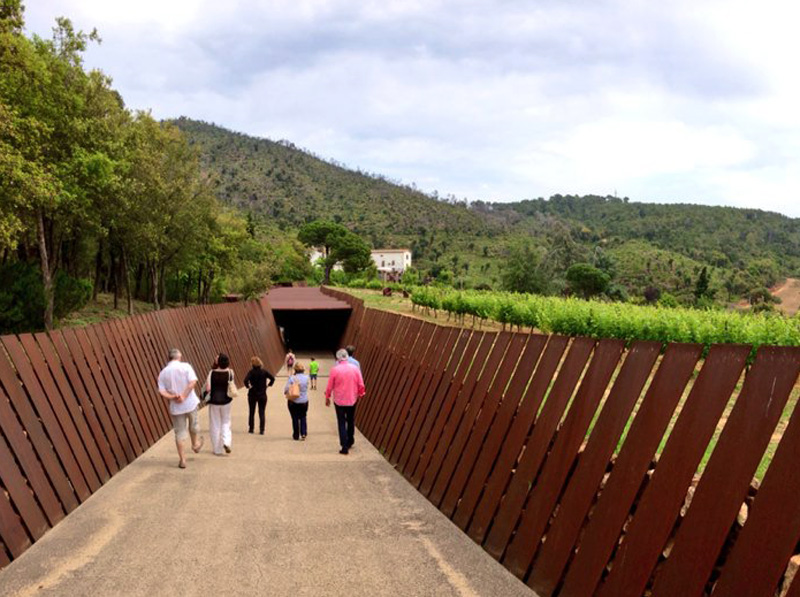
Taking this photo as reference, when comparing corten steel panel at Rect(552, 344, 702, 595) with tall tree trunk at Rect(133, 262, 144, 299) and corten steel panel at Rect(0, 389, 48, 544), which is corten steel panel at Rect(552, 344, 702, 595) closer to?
corten steel panel at Rect(0, 389, 48, 544)

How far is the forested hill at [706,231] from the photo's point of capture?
3738 inches

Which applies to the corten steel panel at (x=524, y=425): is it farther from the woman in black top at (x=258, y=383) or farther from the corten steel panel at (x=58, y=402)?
the woman in black top at (x=258, y=383)

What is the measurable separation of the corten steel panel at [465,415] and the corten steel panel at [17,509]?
156 inches

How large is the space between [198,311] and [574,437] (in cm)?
1293

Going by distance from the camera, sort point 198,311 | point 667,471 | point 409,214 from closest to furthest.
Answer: point 667,471, point 198,311, point 409,214

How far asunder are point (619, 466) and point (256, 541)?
3396mm

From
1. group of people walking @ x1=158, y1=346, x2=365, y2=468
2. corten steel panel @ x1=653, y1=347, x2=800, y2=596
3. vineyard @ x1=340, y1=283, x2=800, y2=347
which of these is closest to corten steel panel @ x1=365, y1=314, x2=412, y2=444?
group of people walking @ x1=158, y1=346, x2=365, y2=468

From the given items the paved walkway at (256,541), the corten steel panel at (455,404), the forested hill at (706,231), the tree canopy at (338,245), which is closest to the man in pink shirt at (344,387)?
the paved walkway at (256,541)

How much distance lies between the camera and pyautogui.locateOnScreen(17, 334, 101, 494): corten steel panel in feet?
20.1

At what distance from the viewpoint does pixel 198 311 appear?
15.5 metres

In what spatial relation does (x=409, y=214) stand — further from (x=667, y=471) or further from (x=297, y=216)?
(x=667, y=471)

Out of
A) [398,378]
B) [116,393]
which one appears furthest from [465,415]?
[116,393]

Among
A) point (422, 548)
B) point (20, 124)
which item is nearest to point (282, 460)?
point (422, 548)

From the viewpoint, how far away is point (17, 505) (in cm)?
531
